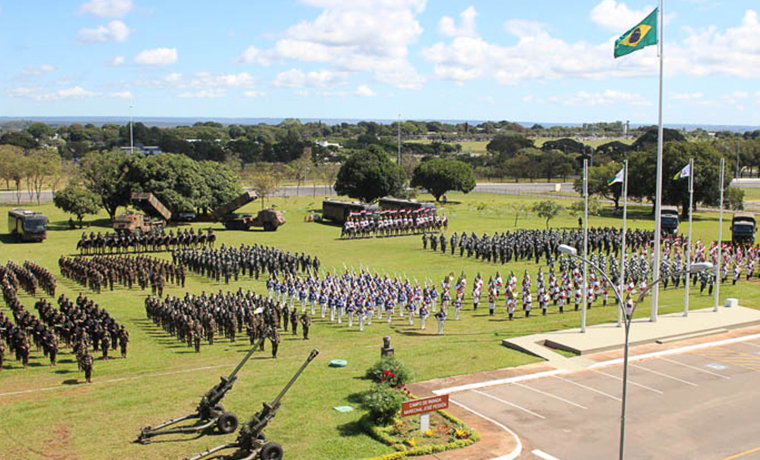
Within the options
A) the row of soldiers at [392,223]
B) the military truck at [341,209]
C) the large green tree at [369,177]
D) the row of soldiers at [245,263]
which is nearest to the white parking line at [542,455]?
the row of soldiers at [245,263]

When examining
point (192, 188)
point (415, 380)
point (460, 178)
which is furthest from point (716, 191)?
point (415, 380)

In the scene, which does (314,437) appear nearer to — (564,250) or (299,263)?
(564,250)

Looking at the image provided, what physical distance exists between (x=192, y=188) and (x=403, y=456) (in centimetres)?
4416

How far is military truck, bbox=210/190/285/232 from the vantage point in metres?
52.7

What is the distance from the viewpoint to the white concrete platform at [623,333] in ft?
73.4

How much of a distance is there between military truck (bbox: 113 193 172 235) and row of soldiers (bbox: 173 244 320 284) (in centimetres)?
935

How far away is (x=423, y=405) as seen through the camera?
15.7 metres

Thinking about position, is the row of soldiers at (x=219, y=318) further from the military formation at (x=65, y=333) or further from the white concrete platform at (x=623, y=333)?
the white concrete platform at (x=623, y=333)

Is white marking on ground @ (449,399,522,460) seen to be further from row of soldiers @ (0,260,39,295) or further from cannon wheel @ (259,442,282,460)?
row of soldiers @ (0,260,39,295)

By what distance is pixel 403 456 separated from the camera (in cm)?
1467

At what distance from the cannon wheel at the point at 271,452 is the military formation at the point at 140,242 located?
30.2 m

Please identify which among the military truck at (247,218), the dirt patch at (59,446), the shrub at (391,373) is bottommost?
the dirt patch at (59,446)

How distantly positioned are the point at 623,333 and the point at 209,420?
50.9ft

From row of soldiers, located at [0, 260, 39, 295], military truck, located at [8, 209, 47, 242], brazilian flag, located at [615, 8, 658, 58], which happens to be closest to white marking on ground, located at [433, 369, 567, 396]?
brazilian flag, located at [615, 8, 658, 58]
